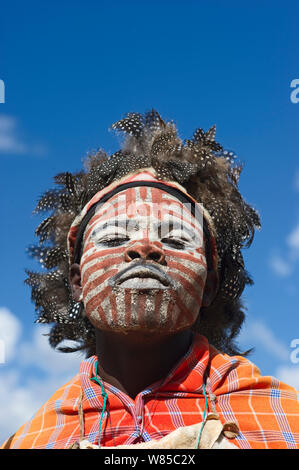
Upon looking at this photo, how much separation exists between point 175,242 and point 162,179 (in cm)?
63

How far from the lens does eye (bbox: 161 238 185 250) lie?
13.2 feet

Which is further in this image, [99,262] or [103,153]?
[103,153]

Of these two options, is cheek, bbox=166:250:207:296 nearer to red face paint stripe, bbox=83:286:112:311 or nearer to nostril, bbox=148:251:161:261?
nostril, bbox=148:251:161:261

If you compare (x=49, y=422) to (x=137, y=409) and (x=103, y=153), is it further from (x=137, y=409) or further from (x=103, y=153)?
(x=103, y=153)

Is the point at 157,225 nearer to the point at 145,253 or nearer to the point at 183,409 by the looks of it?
the point at 145,253

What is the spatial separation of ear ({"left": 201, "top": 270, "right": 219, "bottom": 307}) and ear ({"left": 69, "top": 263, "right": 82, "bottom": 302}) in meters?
0.82

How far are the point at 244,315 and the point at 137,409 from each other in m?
1.66

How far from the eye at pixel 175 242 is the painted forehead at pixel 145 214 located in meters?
0.05

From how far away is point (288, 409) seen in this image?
3783 millimetres

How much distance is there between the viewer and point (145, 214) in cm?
407

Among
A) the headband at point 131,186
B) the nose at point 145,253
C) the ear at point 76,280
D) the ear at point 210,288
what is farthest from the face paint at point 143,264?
the ear at point 210,288

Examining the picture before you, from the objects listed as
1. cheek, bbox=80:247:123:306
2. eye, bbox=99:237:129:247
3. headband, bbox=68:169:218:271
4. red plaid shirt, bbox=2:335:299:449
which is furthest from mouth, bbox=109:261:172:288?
headband, bbox=68:169:218:271

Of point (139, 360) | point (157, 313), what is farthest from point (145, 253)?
point (139, 360)
